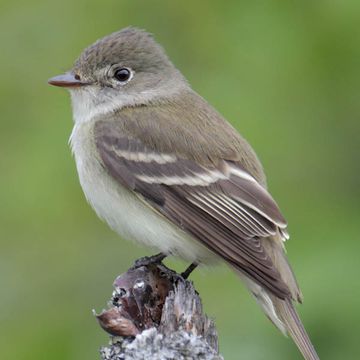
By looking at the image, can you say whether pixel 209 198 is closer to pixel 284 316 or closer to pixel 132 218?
pixel 132 218

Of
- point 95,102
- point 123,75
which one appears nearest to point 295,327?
point 95,102

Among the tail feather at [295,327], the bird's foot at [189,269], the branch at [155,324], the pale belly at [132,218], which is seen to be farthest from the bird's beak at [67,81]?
the tail feather at [295,327]

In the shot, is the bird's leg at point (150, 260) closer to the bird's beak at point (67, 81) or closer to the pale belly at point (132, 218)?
the pale belly at point (132, 218)

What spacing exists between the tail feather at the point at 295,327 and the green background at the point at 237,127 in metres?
0.09

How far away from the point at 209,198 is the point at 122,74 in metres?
1.19

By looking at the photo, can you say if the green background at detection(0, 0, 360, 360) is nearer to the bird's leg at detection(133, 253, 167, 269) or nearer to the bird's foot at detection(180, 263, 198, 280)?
the bird's foot at detection(180, 263, 198, 280)

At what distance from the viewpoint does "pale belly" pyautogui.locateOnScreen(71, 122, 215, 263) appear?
5.40 meters

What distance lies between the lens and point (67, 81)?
587cm

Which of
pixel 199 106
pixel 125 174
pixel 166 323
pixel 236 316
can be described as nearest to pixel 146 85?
pixel 199 106

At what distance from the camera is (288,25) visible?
560cm

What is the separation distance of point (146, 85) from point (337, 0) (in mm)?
1352

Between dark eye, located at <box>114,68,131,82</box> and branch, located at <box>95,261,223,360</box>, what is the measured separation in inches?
68.3

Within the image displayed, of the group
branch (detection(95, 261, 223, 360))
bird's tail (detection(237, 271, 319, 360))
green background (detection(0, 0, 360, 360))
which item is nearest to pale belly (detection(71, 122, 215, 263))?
green background (detection(0, 0, 360, 360))

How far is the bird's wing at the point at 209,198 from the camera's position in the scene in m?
5.08
